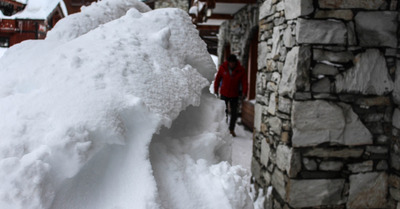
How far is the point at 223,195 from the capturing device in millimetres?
879

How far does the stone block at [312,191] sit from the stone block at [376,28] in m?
1.31

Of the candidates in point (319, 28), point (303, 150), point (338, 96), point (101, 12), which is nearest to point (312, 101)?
point (338, 96)

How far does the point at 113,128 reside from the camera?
792 mm

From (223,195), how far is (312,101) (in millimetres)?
2248

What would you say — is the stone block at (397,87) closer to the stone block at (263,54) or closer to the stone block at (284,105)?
the stone block at (284,105)

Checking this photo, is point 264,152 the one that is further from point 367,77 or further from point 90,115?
point 90,115

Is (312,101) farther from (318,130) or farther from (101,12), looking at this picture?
(101,12)

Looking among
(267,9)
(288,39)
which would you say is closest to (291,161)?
(288,39)

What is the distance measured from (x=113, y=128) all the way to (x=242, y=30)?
7121 mm

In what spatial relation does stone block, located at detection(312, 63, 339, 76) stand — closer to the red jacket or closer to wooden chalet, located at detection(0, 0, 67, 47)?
the red jacket

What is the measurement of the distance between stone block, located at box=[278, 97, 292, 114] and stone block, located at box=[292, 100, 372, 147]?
110mm

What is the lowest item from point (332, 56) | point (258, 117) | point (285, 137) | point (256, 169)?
point (256, 169)

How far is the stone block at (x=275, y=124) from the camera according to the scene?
3261 millimetres

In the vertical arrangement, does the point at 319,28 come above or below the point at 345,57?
above
